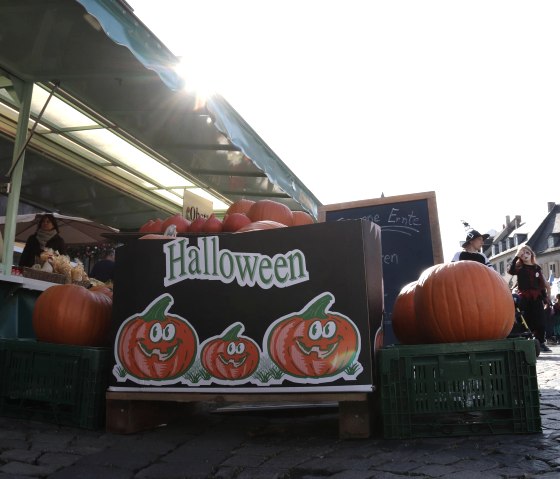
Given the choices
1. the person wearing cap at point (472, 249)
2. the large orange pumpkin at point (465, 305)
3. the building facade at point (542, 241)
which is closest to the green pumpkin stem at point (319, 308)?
the large orange pumpkin at point (465, 305)

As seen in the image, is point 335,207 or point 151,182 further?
point 151,182

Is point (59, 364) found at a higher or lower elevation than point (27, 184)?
lower

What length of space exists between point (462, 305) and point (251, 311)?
1216mm

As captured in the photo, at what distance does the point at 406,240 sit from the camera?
553cm

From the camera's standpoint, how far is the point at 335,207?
5.95 meters

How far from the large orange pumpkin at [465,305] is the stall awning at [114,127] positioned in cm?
252

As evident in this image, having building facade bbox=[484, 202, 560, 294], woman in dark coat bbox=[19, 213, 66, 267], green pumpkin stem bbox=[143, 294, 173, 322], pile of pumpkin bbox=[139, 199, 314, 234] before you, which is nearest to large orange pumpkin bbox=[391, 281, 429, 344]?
pile of pumpkin bbox=[139, 199, 314, 234]

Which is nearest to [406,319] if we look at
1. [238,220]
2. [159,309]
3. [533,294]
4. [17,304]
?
[238,220]

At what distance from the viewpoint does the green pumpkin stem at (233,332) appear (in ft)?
10.6

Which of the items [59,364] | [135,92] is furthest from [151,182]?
[59,364]

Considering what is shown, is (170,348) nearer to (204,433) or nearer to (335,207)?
(204,433)

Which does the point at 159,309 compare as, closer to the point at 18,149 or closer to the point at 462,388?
the point at 462,388

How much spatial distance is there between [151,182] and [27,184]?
1.63 m

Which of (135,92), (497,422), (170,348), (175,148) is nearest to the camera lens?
(497,422)
